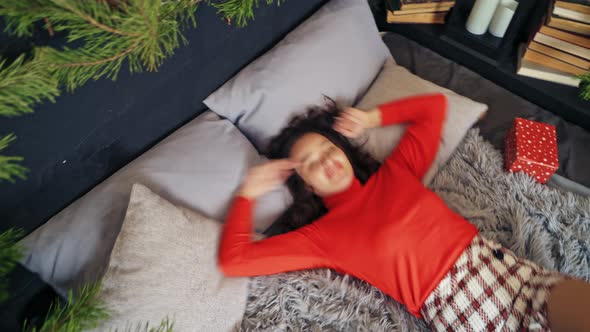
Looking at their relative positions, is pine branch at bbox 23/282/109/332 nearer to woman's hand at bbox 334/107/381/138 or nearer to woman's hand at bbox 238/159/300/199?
woman's hand at bbox 238/159/300/199

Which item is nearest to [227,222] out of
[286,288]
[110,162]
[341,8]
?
[286,288]

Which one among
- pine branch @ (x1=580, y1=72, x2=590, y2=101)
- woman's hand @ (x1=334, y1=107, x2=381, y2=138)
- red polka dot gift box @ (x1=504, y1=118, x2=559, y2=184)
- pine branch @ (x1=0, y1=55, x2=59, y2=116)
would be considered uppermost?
pine branch @ (x1=0, y1=55, x2=59, y2=116)

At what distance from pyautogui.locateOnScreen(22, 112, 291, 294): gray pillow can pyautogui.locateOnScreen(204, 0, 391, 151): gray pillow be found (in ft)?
0.21

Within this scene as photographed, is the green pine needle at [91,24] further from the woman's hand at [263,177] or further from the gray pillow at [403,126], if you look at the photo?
the gray pillow at [403,126]

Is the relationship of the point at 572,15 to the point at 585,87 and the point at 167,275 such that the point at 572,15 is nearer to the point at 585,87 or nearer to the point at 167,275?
the point at 585,87

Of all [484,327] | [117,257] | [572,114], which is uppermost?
[117,257]

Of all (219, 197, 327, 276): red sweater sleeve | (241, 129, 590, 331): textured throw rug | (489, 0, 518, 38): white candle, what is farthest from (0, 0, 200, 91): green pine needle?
(489, 0, 518, 38): white candle

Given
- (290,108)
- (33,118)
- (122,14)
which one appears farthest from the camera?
(290,108)

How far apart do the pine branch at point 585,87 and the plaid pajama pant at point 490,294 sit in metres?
0.78

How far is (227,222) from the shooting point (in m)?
0.95

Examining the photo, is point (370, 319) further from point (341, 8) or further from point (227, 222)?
point (341, 8)

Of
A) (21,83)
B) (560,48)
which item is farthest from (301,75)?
(560,48)

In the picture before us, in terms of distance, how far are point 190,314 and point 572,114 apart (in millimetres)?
1475

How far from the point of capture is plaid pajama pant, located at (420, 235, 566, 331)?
0.90m
